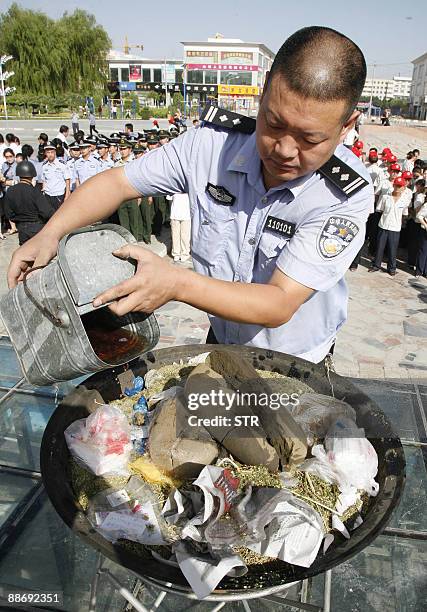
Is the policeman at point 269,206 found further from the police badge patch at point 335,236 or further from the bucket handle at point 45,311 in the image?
the bucket handle at point 45,311

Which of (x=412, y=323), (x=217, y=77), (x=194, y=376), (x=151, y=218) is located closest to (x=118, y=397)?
(x=194, y=376)

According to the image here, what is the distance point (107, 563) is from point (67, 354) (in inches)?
44.3

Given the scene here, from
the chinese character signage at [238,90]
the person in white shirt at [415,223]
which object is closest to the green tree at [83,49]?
the chinese character signage at [238,90]

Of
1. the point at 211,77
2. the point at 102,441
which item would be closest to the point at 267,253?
the point at 102,441

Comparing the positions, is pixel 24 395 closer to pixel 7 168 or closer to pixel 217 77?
pixel 7 168

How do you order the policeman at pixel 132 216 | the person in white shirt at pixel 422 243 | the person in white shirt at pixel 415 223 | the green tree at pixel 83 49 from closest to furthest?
1. the person in white shirt at pixel 422 243
2. the person in white shirt at pixel 415 223
3. the policeman at pixel 132 216
4. the green tree at pixel 83 49

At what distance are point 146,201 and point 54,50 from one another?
37.9m

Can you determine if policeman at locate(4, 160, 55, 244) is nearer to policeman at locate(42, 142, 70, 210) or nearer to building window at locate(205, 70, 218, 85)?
policeman at locate(42, 142, 70, 210)

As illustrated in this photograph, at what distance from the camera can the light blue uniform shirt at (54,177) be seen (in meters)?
9.16

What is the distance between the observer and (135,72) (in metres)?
77.2

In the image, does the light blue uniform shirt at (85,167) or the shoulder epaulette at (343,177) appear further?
the light blue uniform shirt at (85,167)

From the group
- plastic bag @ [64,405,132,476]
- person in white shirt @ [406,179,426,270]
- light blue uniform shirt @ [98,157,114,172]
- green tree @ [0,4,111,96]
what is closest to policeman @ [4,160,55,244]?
light blue uniform shirt @ [98,157,114,172]

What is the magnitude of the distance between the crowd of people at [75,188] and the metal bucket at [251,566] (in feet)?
18.2

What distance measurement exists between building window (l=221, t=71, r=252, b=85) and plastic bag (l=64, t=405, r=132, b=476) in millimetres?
77124
